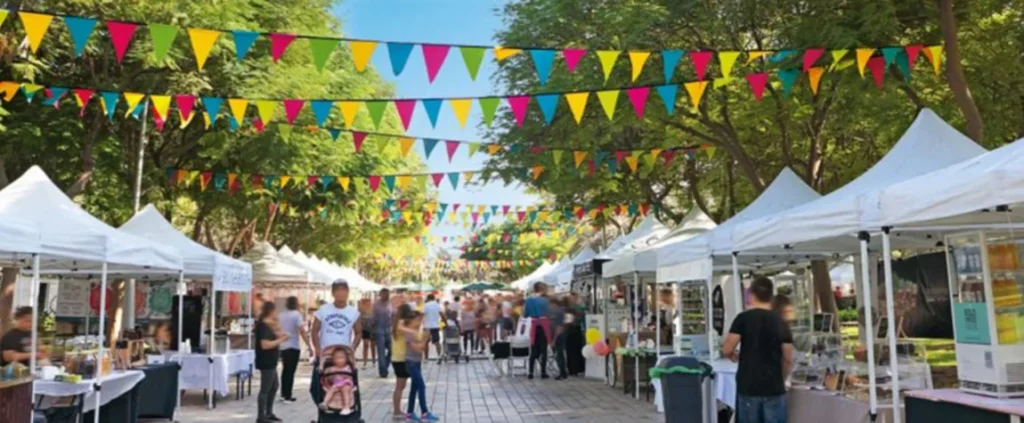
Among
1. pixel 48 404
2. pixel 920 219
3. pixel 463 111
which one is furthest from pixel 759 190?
pixel 48 404

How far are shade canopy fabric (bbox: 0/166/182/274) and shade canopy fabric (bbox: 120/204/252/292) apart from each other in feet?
7.70

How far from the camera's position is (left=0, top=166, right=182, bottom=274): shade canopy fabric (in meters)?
8.12

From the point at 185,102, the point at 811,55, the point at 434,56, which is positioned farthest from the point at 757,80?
the point at 185,102

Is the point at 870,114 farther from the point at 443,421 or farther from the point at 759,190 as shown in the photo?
the point at 443,421

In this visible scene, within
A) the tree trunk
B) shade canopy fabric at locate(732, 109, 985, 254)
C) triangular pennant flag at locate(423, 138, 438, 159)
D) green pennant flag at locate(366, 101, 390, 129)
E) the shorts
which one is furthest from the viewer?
triangular pennant flag at locate(423, 138, 438, 159)

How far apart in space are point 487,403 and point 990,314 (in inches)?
335

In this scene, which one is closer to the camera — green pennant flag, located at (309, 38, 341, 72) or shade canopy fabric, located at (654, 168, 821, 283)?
shade canopy fabric, located at (654, 168, 821, 283)

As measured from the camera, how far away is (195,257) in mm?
12680

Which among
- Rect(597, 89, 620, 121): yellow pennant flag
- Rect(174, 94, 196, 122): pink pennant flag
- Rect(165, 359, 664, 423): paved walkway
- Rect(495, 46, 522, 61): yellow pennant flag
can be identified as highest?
Rect(174, 94, 196, 122): pink pennant flag

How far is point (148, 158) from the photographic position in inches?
792

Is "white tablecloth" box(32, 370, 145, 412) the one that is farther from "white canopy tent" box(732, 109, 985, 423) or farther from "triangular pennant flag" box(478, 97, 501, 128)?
"white canopy tent" box(732, 109, 985, 423)

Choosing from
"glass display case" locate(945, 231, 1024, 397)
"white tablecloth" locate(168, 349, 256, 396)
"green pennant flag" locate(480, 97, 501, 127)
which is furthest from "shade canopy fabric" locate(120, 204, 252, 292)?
"glass display case" locate(945, 231, 1024, 397)

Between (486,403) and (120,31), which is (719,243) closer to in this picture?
(486,403)

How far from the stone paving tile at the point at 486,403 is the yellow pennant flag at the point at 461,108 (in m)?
4.06
